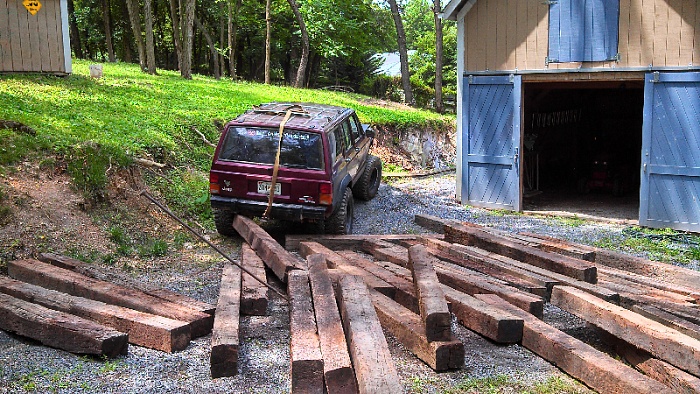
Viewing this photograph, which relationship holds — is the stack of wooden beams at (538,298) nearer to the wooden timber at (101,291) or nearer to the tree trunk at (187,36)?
the wooden timber at (101,291)

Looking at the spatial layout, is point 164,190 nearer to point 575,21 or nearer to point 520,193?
point 520,193

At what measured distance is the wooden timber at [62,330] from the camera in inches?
222

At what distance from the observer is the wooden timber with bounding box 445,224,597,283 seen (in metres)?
7.55

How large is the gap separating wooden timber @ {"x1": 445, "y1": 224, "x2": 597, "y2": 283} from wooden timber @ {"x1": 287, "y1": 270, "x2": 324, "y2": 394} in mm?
3128

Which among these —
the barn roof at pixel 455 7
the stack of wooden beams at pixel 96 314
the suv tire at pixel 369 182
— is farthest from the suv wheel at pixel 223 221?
the barn roof at pixel 455 7

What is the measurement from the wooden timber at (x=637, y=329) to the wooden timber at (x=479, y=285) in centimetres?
38

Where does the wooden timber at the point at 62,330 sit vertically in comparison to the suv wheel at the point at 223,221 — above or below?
below

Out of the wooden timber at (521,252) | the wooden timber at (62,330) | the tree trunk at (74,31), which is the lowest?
the wooden timber at (62,330)

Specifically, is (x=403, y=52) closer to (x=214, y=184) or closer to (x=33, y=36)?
(x=33, y=36)

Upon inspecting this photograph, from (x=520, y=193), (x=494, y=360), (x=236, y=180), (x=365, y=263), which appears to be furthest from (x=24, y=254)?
(x=520, y=193)

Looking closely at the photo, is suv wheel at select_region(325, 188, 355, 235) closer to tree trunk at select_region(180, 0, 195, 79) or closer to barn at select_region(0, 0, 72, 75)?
barn at select_region(0, 0, 72, 75)

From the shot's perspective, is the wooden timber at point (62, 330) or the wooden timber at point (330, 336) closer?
the wooden timber at point (330, 336)

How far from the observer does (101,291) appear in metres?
6.72

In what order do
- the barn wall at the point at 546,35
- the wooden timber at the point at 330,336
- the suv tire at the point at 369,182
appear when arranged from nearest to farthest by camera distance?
the wooden timber at the point at 330,336, the barn wall at the point at 546,35, the suv tire at the point at 369,182
